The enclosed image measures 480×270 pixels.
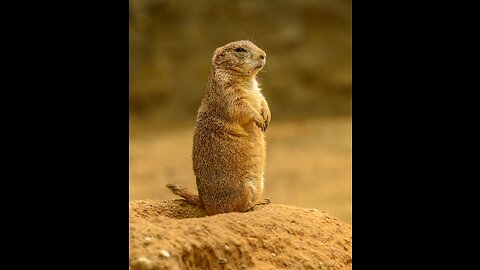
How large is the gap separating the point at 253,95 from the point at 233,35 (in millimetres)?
7194

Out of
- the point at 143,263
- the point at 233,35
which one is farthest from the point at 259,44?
the point at 143,263

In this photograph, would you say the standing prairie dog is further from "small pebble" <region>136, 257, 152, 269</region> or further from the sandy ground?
the sandy ground

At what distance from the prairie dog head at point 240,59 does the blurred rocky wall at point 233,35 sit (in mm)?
7094

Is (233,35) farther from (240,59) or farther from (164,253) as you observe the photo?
(164,253)

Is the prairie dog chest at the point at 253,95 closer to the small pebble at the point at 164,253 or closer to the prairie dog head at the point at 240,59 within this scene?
the prairie dog head at the point at 240,59

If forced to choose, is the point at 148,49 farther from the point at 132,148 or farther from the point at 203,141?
the point at 203,141

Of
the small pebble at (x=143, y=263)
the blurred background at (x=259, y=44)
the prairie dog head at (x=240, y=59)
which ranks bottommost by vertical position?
the small pebble at (x=143, y=263)

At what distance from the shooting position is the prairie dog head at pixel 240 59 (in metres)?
4.81

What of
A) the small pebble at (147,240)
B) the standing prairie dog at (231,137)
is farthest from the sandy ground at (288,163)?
the small pebble at (147,240)

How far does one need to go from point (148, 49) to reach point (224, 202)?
26.3 feet

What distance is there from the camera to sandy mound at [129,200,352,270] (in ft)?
11.4

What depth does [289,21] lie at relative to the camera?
12.0 m

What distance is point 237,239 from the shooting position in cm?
379

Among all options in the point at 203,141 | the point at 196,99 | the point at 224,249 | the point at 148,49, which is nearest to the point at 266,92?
the point at 196,99
